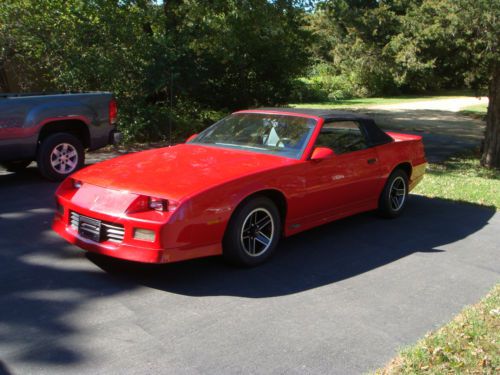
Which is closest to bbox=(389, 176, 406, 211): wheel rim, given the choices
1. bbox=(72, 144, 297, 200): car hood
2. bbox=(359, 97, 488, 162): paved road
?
bbox=(72, 144, 297, 200): car hood

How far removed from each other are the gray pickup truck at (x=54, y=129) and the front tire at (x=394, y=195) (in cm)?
449

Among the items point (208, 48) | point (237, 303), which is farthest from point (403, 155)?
point (208, 48)

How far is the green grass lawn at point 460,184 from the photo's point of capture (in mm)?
8461

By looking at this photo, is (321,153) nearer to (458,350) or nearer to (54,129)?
(458,350)

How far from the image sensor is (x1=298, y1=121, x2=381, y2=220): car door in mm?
5491

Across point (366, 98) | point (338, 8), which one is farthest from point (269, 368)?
point (366, 98)

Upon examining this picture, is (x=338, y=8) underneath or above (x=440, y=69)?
above

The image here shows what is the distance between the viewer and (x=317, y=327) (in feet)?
12.4

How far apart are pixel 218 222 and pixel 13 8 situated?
9.84 m

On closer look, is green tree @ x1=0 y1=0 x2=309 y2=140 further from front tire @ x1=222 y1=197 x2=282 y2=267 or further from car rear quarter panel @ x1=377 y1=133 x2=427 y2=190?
front tire @ x1=222 y1=197 x2=282 y2=267

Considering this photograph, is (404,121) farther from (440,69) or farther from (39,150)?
(39,150)

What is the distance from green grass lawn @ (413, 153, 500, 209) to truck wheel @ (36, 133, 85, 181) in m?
5.42

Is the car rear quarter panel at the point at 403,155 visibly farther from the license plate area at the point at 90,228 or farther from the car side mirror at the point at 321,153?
the license plate area at the point at 90,228

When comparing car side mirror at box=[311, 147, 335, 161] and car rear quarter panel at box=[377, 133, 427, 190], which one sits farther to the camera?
car rear quarter panel at box=[377, 133, 427, 190]
